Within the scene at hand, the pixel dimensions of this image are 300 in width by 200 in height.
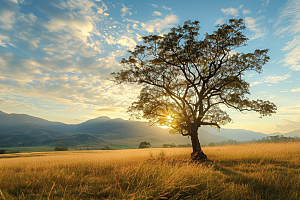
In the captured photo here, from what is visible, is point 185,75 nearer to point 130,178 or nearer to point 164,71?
point 164,71

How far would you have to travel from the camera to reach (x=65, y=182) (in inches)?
283

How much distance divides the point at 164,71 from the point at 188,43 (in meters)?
3.91

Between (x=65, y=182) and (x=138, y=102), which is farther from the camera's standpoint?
(x=138, y=102)

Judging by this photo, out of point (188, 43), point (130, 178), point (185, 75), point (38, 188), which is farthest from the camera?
point (185, 75)

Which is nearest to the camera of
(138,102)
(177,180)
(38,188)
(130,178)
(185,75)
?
(177,180)

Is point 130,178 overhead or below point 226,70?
below

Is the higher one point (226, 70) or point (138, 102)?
point (226, 70)

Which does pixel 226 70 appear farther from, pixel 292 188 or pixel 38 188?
pixel 38 188

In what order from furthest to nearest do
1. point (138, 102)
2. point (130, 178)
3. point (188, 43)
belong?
1. point (138, 102)
2. point (188, 43)
3. point (130, 178)

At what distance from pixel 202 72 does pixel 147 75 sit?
6.10m

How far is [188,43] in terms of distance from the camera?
56.5ft

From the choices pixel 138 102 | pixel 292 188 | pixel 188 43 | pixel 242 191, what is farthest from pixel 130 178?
pixel 188 43

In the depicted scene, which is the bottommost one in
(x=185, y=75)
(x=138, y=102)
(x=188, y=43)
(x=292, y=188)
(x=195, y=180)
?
(x=292, y=188)

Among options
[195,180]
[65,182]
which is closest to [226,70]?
[195,180]
